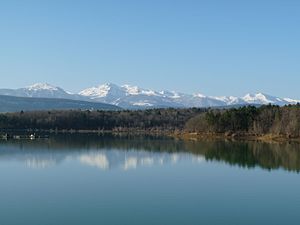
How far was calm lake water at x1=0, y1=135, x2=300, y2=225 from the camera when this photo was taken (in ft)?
53.2

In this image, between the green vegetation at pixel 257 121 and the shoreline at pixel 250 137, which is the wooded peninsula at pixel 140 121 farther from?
the shoreline at pixel 250 137

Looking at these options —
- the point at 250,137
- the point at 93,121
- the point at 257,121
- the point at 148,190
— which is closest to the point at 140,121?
the point at 93,121

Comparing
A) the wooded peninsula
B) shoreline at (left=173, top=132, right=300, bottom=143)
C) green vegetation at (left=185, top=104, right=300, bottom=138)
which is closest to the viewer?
shoreline at (left=173, top=132, right=300, bottom=143)

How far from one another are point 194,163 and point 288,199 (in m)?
14.0

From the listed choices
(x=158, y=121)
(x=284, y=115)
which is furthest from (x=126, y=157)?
(x=158, y=121)

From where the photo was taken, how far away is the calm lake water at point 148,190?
16.2 metres

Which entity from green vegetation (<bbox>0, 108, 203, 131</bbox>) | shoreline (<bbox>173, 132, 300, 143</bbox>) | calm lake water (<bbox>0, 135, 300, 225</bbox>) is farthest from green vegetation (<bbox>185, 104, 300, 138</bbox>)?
green vegetation (<bbox>0, 108, 203, 131</bbox>)

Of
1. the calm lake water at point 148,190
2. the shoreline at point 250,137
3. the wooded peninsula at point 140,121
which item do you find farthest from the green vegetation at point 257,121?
the calm lake water at point 148,190

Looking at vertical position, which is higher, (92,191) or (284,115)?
(284,115)

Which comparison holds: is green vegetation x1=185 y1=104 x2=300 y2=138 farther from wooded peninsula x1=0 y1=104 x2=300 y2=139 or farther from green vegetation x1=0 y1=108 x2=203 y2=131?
green vegetation x1=0 y1=108 x2=203 y2=131

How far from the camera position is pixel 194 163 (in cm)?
3381

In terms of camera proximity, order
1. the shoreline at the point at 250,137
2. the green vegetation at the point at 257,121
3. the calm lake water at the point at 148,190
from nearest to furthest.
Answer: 1. the calm lake water at the point at 148,190
2. the shoreline at the point at 250,137
3. the green vegetation at the point at 257,121

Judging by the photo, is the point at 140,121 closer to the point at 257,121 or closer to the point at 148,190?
the point at 257,121

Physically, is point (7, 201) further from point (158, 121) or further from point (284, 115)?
point (158, 121)
